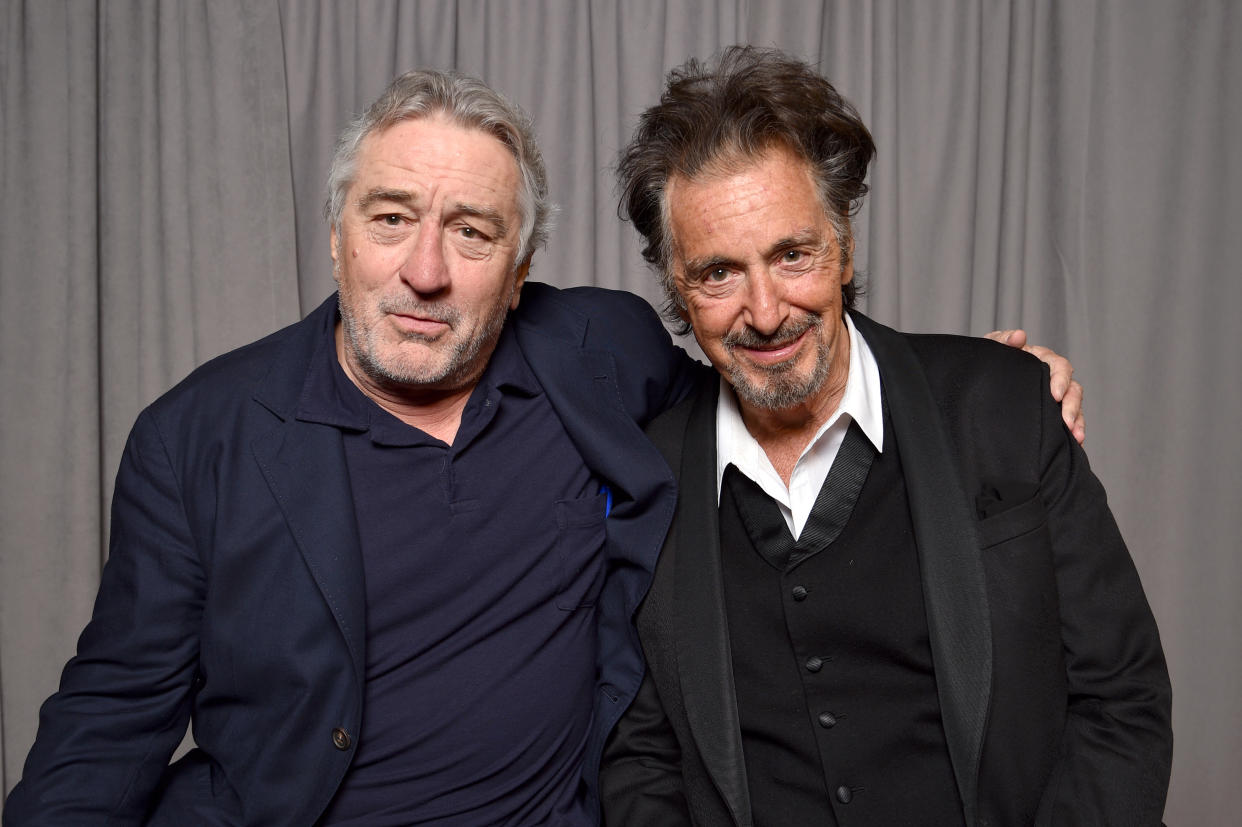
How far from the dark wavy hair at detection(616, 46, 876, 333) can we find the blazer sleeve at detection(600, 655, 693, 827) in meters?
0.76

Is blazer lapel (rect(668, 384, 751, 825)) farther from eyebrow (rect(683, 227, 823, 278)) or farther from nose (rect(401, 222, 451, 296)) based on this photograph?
nose (rect(401, 222, 451, 296))

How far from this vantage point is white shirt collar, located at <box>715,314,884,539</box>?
5.49 ft

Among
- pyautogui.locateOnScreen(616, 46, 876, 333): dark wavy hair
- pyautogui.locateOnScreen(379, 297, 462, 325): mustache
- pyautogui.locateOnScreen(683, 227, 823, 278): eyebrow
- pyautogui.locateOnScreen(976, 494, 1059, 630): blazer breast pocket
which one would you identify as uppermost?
pyautogui.locateOnScreen(616, 46, 876, 333): dark wavy hair

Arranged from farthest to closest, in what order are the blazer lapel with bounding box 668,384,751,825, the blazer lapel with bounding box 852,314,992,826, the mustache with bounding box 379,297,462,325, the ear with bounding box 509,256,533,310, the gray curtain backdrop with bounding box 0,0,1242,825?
the gray curtain backdrop with bounding box 0,0,1242,825, the ear with bounding box 509,256,533,310, the mustache with bounding box 379,297,462,325, the blazer lapel with bounding box 668,384,751,825, the blazer lapel with bounding box 852,314,992,826

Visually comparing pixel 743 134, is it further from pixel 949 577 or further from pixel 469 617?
pixel 469 617

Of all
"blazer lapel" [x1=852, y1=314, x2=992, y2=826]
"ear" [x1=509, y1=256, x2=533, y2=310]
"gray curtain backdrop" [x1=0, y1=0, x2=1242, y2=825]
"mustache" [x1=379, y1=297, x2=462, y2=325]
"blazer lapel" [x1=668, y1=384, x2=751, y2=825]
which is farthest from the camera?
"gray curtain backdrop" [x1=0, y1=0, x2=1242, y2=825]

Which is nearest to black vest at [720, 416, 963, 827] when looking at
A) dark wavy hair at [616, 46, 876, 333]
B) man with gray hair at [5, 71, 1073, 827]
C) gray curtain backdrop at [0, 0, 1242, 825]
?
man with gray hair at [5, 71, 1073, 827]

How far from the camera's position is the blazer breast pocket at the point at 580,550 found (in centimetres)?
177

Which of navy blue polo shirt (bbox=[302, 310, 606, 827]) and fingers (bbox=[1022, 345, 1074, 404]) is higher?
fingers (bbox=[1022, 345, 1074, 404])

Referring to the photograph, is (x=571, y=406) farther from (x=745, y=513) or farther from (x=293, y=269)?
(x=293, y=269)

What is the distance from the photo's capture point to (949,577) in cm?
152

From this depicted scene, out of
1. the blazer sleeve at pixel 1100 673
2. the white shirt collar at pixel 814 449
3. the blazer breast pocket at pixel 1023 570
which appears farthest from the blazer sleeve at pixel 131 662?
the blazer sleeve at pixel 1100 673

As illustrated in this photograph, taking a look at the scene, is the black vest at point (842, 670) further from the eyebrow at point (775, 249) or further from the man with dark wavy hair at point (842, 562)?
the eyebrow at point (775, 249)

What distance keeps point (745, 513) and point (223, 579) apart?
880 mm
